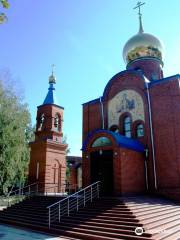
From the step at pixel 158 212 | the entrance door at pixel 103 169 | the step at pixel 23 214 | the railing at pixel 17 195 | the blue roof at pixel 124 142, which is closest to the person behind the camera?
the step at pixel 158 212

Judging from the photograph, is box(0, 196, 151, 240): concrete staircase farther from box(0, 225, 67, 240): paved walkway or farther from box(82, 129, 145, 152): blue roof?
box(82, 129, 145, 152): blue roof

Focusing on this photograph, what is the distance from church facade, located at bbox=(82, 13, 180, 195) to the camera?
1120cm

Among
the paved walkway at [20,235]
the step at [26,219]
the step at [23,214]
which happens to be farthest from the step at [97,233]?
the step at [23,214]

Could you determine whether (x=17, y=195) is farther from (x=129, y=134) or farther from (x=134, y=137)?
(x=134, y=137)

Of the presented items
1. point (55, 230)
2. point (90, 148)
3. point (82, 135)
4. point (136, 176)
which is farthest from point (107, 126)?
point (55, 230)

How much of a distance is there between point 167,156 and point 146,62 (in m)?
7.31

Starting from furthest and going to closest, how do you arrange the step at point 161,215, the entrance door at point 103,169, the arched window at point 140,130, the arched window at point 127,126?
the arched window at point 127,126 → the arched window at point 140,130 → the entrance door at point 103,169 → the step at point 161,215

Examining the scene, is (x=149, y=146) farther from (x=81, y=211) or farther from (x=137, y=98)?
(x=81, y=211)

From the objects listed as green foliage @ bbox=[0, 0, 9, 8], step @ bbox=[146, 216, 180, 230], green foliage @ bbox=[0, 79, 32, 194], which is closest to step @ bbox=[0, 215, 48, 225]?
green foliage @ bbox=[0, 79, 32, 194]

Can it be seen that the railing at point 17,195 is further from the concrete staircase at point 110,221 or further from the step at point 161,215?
the step at point 161,215

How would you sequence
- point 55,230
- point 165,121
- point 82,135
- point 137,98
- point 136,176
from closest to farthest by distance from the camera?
1. point 55,230
2. point 136,176
3. point 165,121
4. point 137,98
5. point 82,135

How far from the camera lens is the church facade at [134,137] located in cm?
1120

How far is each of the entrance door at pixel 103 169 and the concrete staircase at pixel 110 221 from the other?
2.15 m

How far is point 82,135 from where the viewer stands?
1581cm
